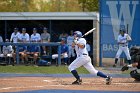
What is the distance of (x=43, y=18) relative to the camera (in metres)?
23.2

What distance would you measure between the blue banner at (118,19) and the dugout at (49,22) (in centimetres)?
115

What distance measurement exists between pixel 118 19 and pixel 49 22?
13.9 ft

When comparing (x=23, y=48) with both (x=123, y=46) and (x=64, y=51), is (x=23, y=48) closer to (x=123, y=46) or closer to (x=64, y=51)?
(x=64, y=51)

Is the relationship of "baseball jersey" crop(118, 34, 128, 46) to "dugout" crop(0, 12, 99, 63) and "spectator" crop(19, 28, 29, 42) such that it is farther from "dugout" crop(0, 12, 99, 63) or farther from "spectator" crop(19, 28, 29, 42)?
"spectator" crop(19, 28, 29, 42)

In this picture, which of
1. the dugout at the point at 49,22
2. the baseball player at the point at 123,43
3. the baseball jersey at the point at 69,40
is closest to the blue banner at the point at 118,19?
the baseball player at the point at 123,43

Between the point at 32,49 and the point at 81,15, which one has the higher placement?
the point at 81,15

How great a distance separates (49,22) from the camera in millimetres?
24250

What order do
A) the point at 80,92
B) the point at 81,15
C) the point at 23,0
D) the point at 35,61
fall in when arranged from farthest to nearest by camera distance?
Answer: the point at 23,0
the point at 81,15
the point at 35,61
the point at 80,92

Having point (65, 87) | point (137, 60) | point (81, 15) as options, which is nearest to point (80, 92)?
point (65, 87)

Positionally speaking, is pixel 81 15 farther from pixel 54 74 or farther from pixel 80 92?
pixel 80 92

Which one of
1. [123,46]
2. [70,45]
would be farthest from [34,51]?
[123,46]

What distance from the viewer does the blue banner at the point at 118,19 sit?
2180 centimetres

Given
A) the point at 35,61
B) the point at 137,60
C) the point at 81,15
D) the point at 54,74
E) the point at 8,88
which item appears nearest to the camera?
the point at 8,88

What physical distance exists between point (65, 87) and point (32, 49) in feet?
29.6
